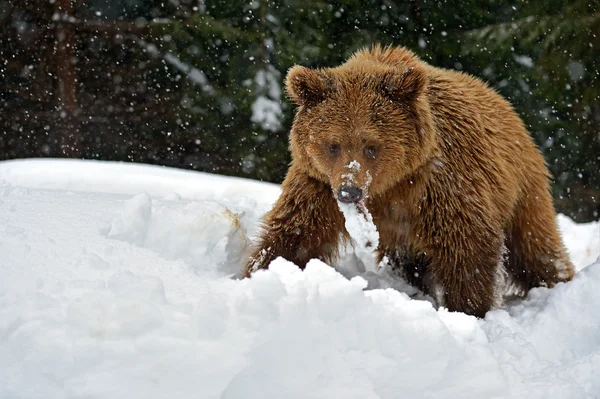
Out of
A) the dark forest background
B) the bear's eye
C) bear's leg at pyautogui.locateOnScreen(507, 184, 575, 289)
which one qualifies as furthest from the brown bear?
the dark forest background

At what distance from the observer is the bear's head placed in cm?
410

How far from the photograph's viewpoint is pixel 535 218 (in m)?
4.90

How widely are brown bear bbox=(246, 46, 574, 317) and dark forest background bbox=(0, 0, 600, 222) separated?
655 centimetres

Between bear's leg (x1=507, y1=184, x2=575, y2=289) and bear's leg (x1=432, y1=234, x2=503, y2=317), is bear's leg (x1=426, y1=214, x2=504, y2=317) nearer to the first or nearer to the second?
bear's leg (x1=432, y1=234, x2=503, y2=317)

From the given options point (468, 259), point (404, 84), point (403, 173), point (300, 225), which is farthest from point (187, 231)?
point (468, 259)

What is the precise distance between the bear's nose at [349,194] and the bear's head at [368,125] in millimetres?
149

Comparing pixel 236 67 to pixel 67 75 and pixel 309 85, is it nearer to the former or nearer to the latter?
pixel 67 75

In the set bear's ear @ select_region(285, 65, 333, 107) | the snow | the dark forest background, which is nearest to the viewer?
the snow

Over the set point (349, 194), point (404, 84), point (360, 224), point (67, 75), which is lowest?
point (67, 75)

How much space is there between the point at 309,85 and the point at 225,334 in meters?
1.95

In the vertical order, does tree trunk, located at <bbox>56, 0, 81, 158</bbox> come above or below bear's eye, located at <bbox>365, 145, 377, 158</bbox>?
below

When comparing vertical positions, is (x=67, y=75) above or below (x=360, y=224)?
below

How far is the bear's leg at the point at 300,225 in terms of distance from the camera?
14.2 feet

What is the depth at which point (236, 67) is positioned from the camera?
11.1 meters
